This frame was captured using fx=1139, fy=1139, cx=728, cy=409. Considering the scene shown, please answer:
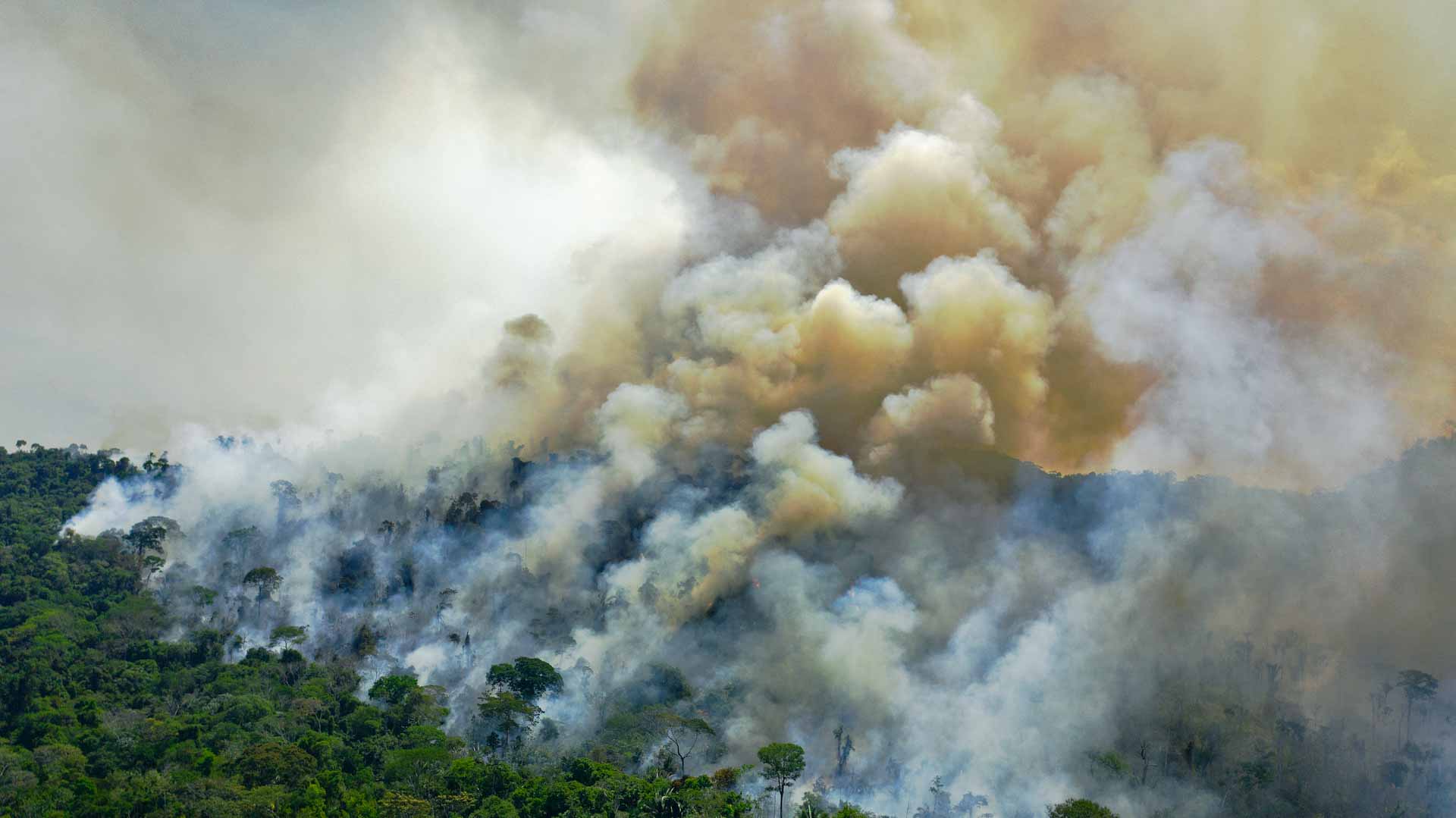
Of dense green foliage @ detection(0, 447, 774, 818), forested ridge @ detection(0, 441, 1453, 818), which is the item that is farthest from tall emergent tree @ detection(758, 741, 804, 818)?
dense green foliage @ detection(0, 447, 774, 818)

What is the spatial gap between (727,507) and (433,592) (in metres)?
32.6

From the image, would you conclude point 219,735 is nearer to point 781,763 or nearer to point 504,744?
point 504,744

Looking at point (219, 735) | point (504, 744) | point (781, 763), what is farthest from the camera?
point (504, 744)

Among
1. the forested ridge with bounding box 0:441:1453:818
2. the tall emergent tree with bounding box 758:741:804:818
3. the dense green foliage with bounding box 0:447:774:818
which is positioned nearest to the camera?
the dense green foliage with bounding box 0:447:774:818

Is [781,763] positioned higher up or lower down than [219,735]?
higher up

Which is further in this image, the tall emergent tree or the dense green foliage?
the tall emergent tree

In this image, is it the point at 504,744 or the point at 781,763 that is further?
the point at 504,744

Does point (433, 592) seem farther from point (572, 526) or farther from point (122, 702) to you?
point (122, 702)

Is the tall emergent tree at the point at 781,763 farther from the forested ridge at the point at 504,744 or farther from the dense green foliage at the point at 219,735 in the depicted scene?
the dense green foliage at the point at 219,735

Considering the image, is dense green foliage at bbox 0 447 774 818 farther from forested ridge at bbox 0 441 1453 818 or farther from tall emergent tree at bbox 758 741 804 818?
tall emergent tree at bbox 758 741 804 818

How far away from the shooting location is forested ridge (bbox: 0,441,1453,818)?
2717 inches

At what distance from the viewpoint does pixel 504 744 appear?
86562mm

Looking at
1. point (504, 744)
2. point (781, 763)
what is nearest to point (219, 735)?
point (504, 744)

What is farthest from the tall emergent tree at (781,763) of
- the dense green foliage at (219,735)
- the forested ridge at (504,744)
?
the dense green foliage at (219,735)
